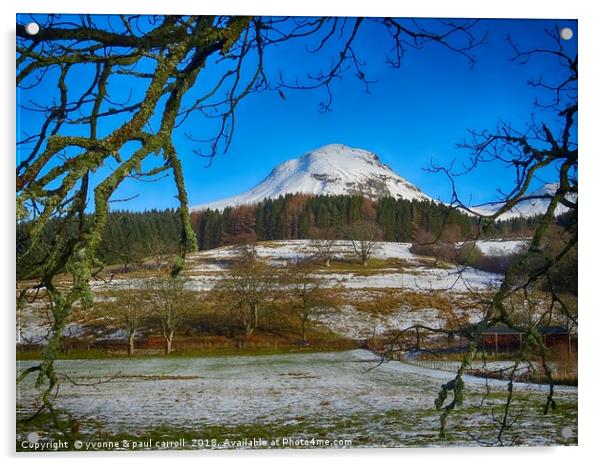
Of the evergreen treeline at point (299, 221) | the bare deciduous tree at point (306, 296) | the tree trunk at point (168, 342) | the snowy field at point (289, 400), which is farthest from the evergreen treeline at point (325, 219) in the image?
Result: the snowy field at point (289, 400)

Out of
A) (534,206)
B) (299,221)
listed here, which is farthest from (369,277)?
(534,206)

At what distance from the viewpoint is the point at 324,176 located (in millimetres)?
4844

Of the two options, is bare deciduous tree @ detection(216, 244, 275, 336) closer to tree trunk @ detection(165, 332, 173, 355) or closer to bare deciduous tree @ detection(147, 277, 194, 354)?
bare deciduous tree @ detection(147, 277, 194, 354)

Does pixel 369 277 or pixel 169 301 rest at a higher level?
pixel 369 277

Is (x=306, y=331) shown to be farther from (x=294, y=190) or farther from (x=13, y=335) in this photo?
(x=13, y=335)

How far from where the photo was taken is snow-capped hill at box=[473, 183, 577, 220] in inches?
191

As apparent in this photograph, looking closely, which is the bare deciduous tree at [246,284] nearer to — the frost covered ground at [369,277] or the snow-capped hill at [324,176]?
the frost covered ground at [369,277]

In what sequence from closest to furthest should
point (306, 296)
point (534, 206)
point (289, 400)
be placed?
point (289, 400)
point (534, 206)
point (306, 296)

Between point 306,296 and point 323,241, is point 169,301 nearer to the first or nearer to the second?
point 306,296

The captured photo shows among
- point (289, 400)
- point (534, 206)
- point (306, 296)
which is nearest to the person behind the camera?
point (289, 400)

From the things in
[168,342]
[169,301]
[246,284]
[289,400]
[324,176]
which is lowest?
[289,400]

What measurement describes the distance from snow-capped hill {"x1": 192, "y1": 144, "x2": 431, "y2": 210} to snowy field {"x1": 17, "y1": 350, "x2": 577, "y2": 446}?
1.27 meters

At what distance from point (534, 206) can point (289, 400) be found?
2.39 meters

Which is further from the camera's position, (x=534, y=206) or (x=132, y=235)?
(x=534, y=206)
